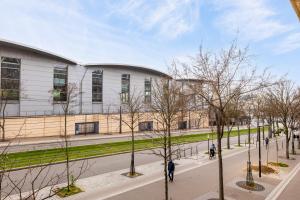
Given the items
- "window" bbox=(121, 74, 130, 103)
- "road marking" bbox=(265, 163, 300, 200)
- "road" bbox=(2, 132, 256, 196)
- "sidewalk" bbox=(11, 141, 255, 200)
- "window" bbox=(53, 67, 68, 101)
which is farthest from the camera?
"window" bbox=(121, 74, 130, 103)

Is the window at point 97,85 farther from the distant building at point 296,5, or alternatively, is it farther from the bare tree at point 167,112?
the distant building at point 296,5

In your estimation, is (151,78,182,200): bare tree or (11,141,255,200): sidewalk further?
(11,141,255,200): sidewalk

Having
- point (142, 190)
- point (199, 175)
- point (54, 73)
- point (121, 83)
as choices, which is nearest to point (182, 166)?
point (199, 175)

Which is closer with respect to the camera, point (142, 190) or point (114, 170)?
point (142, 190)

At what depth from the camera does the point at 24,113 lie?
41.6 meters

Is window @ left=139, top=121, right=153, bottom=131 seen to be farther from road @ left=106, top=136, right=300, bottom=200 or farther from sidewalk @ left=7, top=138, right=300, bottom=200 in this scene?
road @ left=106, top=136, right=300, bottom=200

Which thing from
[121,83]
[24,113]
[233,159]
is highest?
[121,83]

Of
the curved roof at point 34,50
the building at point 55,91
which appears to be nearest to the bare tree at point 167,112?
the building at point 55,91

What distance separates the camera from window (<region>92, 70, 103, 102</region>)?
52.8 metres

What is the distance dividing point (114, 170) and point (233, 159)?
519 inches

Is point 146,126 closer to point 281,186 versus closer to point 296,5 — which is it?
point 281,186

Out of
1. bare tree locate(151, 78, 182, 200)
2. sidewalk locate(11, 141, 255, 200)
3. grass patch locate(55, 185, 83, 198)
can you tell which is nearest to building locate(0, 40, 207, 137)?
bare tree locate(151, 78, 182, 200)

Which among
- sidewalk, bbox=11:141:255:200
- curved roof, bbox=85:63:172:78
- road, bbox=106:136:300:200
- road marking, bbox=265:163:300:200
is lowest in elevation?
road marking, bbox=265:163:300:200

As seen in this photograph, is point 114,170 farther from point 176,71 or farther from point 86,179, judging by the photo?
point 176,71
